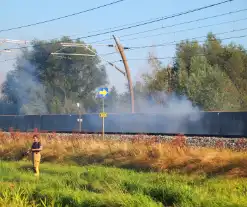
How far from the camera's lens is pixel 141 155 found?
21391mm

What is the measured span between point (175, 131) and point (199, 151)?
19151 mm

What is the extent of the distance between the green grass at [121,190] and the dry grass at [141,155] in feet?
4.48

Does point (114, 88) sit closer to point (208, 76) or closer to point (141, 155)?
point (208, 76)

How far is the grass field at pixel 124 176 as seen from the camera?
1248cm

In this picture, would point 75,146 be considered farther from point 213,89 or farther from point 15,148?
point 213,89

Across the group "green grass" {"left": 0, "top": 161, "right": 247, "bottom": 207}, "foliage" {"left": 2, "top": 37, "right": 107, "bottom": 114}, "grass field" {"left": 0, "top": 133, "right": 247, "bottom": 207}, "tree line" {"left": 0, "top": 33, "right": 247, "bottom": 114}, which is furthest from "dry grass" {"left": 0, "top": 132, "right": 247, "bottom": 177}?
"foliage" {"left": 2, "top": 37, "right": 107, "bottom": 114}

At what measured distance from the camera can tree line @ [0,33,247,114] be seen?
55.1m

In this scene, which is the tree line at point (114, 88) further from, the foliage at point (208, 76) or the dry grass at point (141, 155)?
the dry grass at point (141, 155)

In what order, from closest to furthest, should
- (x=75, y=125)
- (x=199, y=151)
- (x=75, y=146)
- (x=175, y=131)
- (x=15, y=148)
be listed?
(x=199, y=151) → (x=75, y=146) → (x=15, y=148) → (x=175, y=131) → (x=75, y=125)

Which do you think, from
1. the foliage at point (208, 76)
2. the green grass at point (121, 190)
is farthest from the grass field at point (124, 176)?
the foliage at point (208, 76)

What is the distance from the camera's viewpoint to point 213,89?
173 feet

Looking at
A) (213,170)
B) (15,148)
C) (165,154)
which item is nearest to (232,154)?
(213,170)

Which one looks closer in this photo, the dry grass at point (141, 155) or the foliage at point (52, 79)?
the dry grass at point (141, 155)

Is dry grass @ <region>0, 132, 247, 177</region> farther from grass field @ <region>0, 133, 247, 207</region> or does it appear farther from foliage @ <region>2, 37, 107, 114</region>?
foliage @ <region>2, 37, 107, 114</region>
